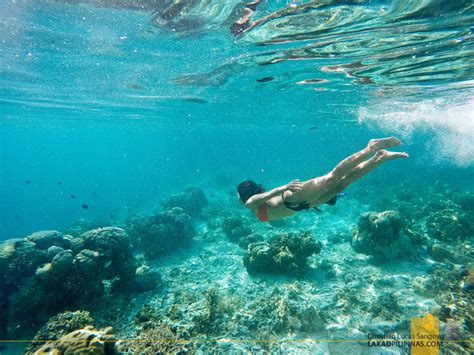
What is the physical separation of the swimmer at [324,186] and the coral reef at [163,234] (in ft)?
29.4

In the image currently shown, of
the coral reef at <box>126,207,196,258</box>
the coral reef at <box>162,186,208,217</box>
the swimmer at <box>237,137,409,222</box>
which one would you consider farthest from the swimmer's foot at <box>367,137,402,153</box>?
the coral reef at <box>162,186,208,217</box>

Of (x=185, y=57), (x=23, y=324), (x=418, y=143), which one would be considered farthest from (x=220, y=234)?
(x=418, y=143)

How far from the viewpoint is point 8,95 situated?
20.4m

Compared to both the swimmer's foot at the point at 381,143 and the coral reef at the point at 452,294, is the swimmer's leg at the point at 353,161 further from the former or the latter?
the coral reef at the point at 452,294

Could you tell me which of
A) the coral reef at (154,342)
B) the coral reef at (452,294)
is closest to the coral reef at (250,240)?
the coral reef at (154,342)

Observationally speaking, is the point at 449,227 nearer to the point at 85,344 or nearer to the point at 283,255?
the point at 283,255

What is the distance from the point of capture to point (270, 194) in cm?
562

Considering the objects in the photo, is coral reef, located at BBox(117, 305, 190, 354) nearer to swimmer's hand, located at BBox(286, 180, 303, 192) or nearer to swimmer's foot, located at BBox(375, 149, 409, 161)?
swimmer's hand, located at BBox(286, 180, 303, 192)

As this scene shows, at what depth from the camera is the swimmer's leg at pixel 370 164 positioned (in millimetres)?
5027

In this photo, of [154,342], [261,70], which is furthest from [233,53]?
[154,342]

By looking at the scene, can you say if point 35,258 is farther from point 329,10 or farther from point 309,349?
point 329,10

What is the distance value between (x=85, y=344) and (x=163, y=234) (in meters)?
9.58

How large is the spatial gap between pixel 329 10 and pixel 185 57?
7.79m

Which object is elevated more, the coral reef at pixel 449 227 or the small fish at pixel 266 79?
the small fish at pixel 266 79
